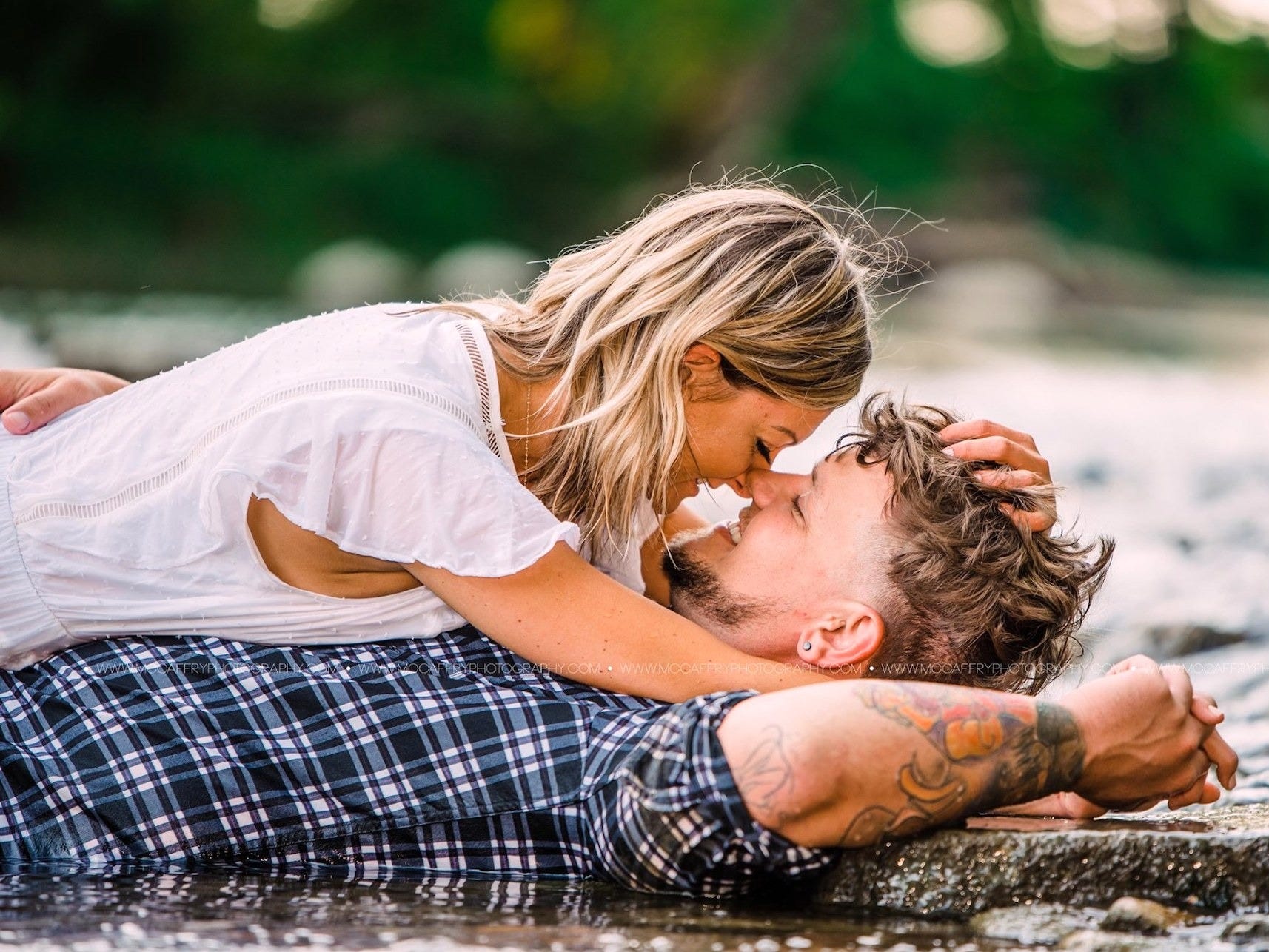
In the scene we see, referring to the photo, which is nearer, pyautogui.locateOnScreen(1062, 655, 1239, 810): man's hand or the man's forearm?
the man's forearm

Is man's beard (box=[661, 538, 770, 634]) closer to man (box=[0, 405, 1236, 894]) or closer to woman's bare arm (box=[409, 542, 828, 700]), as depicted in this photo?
man (box=[0, 405, 1236, 894])

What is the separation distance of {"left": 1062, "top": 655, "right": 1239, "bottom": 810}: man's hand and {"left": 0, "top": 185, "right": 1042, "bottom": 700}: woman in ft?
1.85

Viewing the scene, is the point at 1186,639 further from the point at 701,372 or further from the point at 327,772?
the point at 327,772

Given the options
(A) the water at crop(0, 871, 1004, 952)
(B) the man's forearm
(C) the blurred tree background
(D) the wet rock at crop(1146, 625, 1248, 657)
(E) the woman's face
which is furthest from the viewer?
(C) the blurred tree background

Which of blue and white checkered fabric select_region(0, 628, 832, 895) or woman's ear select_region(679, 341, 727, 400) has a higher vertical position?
woman's ear select_region(679, 341, 727, 400)

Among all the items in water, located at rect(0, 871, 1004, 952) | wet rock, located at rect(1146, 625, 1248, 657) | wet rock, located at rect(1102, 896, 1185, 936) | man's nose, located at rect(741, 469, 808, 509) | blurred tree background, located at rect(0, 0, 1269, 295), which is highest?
blurred tree background, located at rect(0, 0, 1269, 295)

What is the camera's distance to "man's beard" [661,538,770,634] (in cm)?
303

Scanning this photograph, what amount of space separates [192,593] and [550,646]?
69cm

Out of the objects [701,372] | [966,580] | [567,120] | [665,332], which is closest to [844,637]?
[966,580]

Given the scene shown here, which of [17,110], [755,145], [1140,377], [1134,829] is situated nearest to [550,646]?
[1134,829]

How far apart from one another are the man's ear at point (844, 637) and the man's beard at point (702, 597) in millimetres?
117

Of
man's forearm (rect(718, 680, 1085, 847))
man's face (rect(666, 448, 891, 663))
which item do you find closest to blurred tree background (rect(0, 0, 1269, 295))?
man's face (rect(666, 448, 891, 663))

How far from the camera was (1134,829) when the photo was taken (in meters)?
2.45

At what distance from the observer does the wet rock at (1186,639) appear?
453cm
